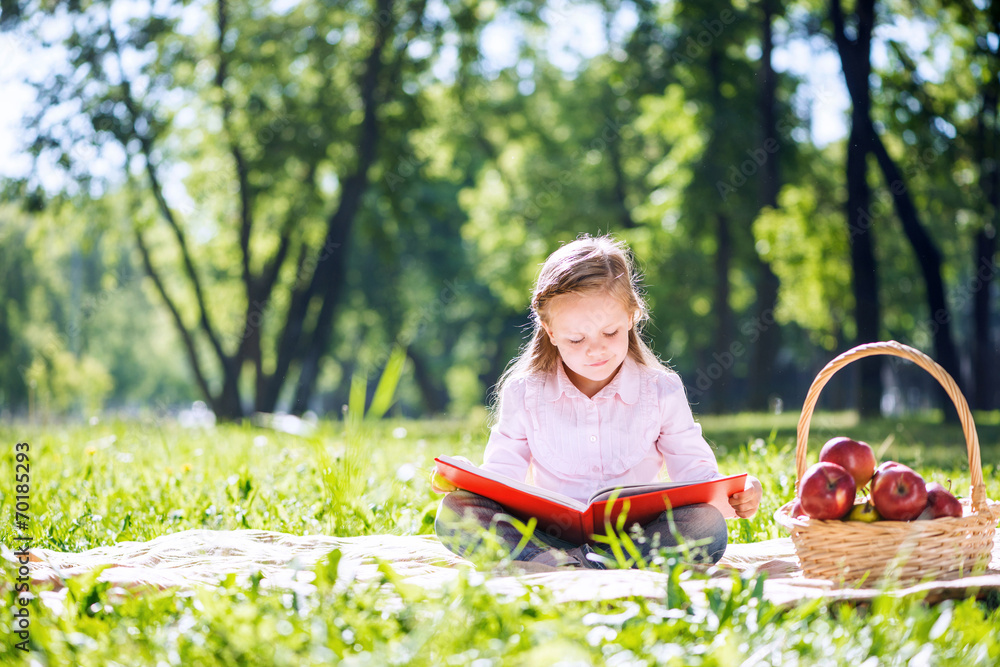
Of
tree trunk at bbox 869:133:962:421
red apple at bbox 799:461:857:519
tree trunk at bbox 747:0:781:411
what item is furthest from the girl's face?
tree trunk at bbox 747:0:781:411

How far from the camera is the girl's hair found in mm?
3045

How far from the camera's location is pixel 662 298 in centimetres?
1850

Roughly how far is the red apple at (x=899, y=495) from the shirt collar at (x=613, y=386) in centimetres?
93

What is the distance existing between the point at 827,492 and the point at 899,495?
0.20 metres

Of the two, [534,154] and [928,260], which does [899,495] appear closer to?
[928,260]

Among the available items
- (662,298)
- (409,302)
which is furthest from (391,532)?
(409,302)

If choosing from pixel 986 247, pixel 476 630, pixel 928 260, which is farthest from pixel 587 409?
pixel 986 247

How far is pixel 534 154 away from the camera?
798 inches

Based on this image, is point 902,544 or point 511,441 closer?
point 902,544

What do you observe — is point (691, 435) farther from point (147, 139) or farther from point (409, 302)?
point (409, 302)

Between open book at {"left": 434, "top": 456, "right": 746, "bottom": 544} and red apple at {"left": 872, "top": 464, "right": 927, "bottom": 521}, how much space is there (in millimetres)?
396

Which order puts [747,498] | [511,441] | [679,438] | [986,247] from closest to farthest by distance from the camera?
[747,498]
[679,438]
[511,441]
[986,247]

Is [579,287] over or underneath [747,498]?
over

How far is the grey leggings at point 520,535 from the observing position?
107 inches
